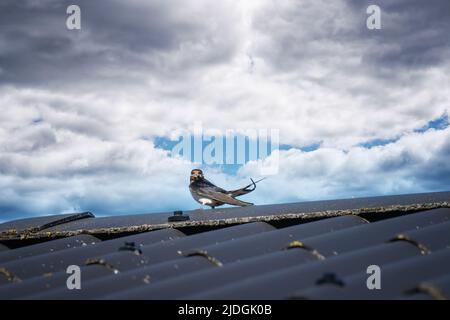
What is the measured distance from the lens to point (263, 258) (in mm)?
2824

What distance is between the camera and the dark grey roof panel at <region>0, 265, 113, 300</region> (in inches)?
108

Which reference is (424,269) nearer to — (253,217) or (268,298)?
(268,298)

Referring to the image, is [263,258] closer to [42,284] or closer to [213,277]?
[213,277]

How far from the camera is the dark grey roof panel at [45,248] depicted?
390 centimetres

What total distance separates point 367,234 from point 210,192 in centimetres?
337

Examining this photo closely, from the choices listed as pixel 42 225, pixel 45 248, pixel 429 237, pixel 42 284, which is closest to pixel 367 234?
pixel 429 237

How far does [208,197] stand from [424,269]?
13.7 ft

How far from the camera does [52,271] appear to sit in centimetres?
330

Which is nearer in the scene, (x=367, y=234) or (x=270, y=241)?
(x=367, y=234)

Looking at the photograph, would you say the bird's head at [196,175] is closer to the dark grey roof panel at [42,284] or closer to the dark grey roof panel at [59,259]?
the dark grey roof panel at [59,259]

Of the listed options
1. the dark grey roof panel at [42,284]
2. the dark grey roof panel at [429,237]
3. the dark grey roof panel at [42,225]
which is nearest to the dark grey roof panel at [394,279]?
the dark grey roof panel at [429,237]

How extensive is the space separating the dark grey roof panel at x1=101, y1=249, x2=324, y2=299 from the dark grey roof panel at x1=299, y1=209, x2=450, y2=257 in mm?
164

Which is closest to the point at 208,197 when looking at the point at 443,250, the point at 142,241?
the point at 142,241
